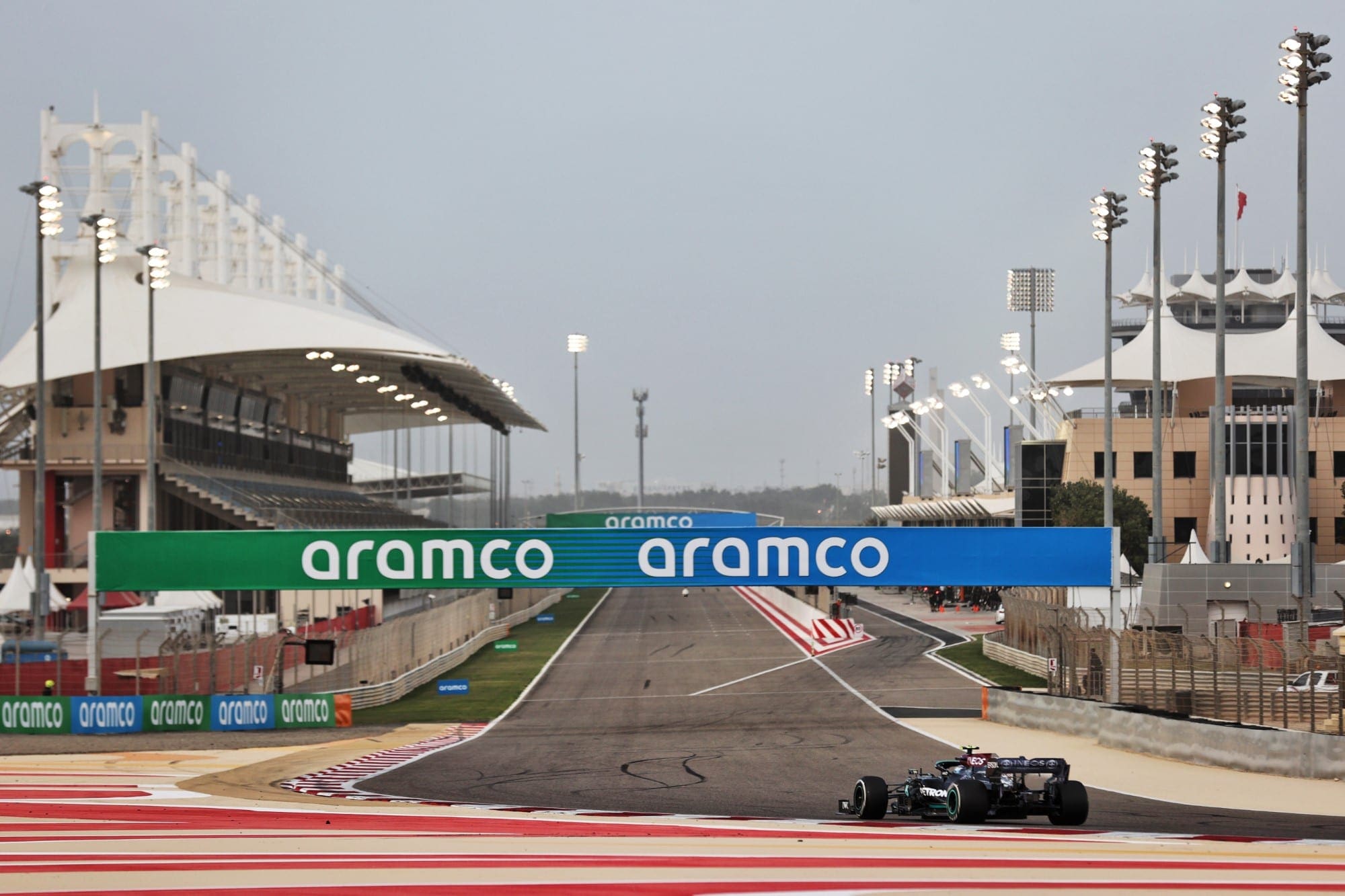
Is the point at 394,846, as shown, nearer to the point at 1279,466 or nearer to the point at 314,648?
the point at 314,648

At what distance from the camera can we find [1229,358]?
77.5m

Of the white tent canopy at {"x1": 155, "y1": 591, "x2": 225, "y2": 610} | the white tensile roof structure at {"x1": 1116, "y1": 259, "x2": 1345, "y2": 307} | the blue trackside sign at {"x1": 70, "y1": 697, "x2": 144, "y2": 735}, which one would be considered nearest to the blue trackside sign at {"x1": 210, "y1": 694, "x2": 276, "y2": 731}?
the blue trackside sign at {"x1": 70, "y1": 697, "x2": 144, "y2": 735}

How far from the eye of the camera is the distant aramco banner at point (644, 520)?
229 ft

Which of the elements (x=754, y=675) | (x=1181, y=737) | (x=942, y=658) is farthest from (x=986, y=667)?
(x=1181, y=737)

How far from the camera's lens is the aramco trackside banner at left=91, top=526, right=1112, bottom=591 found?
89.3 ft

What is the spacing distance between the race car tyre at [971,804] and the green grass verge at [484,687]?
1942cm

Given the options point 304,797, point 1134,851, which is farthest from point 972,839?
point 304,797

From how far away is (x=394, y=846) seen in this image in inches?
496

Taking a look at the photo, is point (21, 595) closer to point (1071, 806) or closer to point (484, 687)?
point (484, 687)

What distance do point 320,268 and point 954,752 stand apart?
92.1m

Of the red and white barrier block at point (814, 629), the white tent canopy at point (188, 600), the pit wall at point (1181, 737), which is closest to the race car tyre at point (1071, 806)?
the pit wall at point (1181, 737)

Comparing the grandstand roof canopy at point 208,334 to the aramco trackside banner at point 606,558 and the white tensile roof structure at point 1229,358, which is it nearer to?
the aramco trackside banner at point 606,558

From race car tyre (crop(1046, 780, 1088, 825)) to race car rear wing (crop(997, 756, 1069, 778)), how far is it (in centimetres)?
16

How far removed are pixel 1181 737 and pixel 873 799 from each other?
9.16 meters
